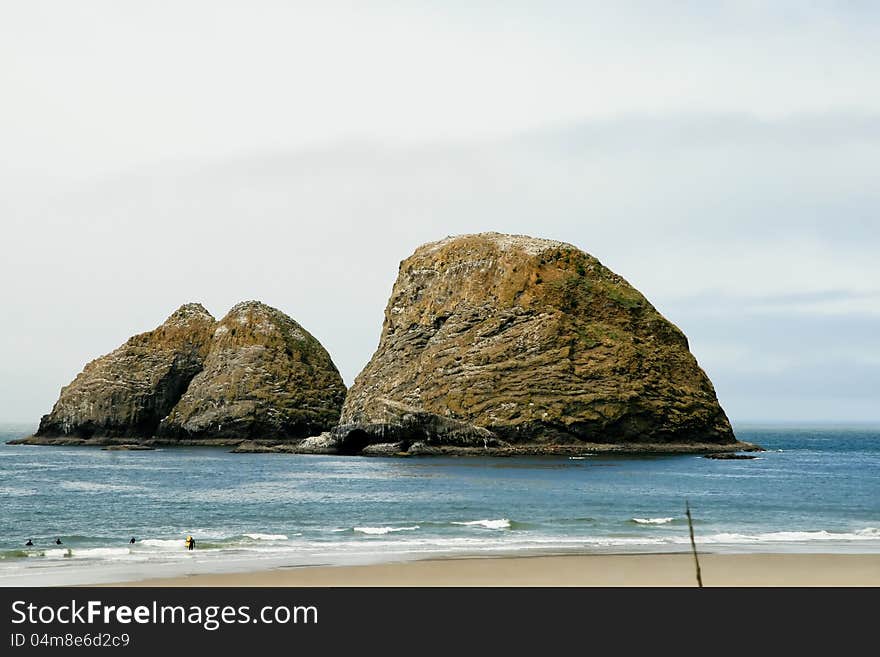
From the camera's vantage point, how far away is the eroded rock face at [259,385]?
16388cm

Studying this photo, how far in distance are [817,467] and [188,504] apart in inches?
2611

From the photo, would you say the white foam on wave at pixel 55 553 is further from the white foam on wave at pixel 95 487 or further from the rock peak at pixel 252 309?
the rock peak at pixel 252 309

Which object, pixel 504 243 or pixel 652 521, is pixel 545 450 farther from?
pixel 652 521

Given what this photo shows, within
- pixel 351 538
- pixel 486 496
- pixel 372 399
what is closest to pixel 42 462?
pixel 372 399

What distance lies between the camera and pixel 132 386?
570 ft

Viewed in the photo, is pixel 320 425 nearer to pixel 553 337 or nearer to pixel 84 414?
pixel 84 414

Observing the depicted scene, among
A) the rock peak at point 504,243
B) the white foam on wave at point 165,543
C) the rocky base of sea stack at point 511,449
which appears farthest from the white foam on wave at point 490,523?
the rock peak at point 504,243

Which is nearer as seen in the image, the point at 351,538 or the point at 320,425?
the point at 351,538

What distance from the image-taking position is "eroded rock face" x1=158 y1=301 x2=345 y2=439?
538ft

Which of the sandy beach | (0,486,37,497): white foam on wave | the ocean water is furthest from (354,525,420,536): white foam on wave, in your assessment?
(0,486,37,497): white foam on wave

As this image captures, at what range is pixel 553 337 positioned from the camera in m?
122

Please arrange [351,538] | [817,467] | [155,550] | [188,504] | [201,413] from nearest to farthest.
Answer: [155,550]
[351,538]
[188,504]
[817,467]
[201,413]

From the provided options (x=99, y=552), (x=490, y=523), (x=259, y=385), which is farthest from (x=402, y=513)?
(x=259, y=385)

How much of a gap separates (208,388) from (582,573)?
147 meters
